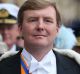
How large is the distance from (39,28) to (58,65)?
12.9 inches

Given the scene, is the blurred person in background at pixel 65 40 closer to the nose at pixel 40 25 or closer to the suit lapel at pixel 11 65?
the suit lapel at pixel 11 65

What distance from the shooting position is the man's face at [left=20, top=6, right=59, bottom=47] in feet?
10.6

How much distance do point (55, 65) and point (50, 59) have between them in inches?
2.8

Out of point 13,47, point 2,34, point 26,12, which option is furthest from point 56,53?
point 2,34

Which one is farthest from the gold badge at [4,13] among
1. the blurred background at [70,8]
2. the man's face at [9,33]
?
the blurred background at [70,8]

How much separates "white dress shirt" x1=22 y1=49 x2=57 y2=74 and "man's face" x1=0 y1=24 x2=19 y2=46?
2.08 m

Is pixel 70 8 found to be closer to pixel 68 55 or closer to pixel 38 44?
pixel 68 55

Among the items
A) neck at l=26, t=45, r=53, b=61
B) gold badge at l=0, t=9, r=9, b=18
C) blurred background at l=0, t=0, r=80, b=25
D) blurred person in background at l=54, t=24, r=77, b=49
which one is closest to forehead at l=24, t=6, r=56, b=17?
neck at l=26, t=45, r=53, b=61

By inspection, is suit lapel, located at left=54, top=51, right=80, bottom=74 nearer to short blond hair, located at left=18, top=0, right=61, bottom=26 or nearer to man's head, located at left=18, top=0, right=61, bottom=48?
man's head, located at left=18, top=0, right=61, bottom=48

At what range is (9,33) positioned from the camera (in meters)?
5.56

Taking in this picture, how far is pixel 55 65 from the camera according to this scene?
3344mm

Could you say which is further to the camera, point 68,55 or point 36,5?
point 68,55

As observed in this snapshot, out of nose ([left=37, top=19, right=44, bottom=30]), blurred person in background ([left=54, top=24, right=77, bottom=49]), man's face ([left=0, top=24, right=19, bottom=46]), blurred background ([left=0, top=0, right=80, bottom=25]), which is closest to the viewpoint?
nose ([left=37, top=19, right=44, bottom=30])

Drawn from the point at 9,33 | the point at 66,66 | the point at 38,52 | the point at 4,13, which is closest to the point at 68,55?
the point at 66,66
